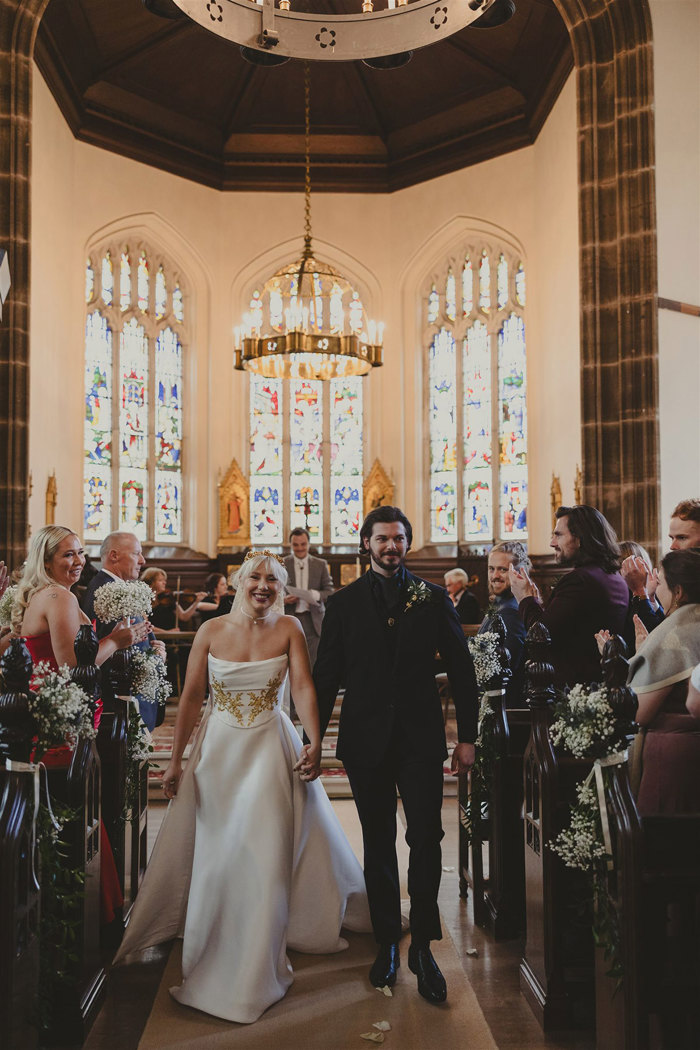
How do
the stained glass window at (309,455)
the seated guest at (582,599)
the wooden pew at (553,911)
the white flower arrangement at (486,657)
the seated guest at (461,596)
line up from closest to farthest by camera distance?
the wooden pew at (553,911)
the seated guest at (582,599)
the white flower arrangement at (486,657)
the seated guest at (461,596)
the stained glass window at (309,455)

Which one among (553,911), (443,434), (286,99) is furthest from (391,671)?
(286,99)

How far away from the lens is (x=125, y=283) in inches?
603

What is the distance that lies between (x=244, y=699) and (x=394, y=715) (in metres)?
0.63

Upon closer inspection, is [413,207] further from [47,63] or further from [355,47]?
[355,47]

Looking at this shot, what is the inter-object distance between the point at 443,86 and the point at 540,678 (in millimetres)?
12862

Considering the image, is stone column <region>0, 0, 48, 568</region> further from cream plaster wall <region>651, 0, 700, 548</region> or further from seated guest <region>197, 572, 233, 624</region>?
cream plaster wall <region>651, 0, 700, 548</region>

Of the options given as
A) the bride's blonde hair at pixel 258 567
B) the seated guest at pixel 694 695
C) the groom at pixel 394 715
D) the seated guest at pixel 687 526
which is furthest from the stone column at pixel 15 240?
the seated guest at pixel 694 695

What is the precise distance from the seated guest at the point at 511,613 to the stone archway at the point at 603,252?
5.48 meters

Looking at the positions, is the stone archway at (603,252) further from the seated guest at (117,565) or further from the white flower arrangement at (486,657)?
the white flower arrangement at (486,657)

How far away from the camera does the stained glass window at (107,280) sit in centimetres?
1507

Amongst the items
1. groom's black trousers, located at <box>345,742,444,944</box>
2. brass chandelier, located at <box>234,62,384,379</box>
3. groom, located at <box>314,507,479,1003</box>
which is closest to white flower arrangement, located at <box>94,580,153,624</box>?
groom, located at <box>314,507,479,1003</box>

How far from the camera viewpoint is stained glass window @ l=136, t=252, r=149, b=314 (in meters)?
15.5

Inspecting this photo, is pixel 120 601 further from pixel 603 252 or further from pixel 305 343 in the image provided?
pixel 603 252

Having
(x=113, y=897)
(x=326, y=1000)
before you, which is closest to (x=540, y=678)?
(x=326, y=1000)
